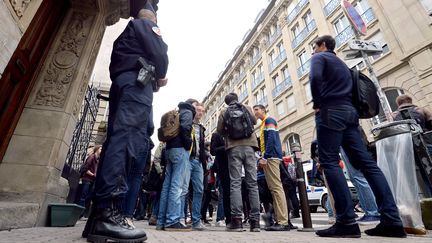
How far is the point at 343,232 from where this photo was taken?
2.21 metres

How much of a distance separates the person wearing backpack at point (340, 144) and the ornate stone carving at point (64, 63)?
3.40 m

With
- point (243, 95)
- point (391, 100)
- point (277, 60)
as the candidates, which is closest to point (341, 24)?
point (391, 100)

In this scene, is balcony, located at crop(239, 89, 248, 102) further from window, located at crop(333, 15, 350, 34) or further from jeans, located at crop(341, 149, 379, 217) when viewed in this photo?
jeans, located at crop(341, 149, 379, 217)

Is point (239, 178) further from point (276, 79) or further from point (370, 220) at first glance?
point (276, 79)

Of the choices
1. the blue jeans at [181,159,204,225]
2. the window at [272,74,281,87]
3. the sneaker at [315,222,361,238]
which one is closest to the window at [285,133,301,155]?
the window at [272,74,281,87]

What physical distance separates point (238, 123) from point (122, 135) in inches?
87.5

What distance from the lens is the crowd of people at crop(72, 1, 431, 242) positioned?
66.5 inches

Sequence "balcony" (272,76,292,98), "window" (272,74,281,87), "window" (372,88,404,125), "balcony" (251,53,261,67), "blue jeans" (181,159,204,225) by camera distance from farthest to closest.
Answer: "balcony" (251,53,261,67) < "window" (272,74,281,87) < "balcony" (272,76,292,98) < "window" (372,88,404,125) < "blue jeans" (181,159,204,225)

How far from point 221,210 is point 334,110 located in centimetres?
351

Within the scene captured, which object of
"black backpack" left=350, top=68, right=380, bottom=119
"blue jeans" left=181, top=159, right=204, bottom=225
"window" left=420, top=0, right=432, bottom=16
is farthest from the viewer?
"window" left=420, top=0, right=432, bottom=16

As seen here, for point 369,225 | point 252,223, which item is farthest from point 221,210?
point 369,225

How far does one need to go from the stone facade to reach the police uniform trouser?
1015 mm

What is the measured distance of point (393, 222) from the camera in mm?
2143

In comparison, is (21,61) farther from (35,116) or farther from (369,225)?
(369,225)
